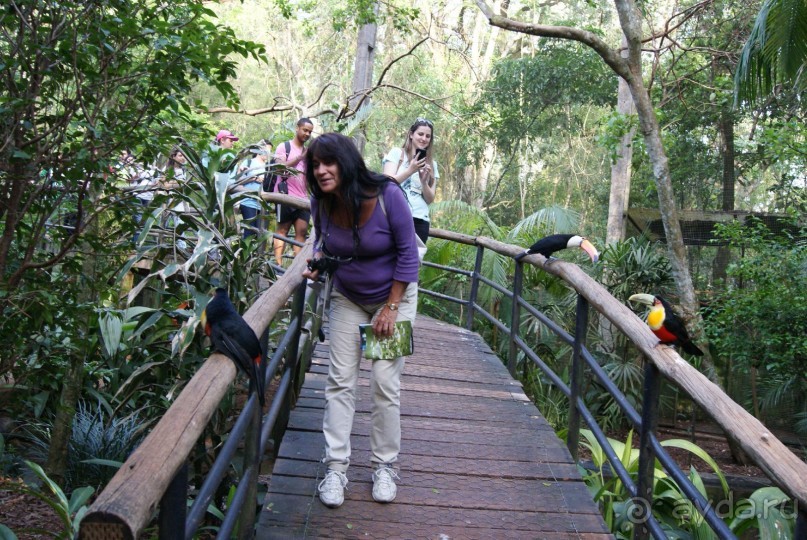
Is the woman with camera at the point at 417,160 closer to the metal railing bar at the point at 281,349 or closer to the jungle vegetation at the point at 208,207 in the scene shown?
the jungle vegetation at the point at 208,207

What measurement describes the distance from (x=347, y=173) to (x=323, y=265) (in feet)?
1.38

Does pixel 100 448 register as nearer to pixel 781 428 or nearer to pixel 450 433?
pixel 450 433

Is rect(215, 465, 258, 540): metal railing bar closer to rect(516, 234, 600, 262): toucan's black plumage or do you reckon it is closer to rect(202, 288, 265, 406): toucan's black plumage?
rect(202, 288, 265, 406): toucan's black plumage

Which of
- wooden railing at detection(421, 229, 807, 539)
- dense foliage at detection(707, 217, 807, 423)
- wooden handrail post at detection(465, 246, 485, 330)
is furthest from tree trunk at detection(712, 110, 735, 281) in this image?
wooden railing at detection(421, 229, 807, 539)

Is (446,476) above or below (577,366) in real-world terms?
below

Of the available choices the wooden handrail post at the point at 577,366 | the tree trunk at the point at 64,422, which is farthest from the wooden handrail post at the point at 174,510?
the tree trunk at the point at 64,422

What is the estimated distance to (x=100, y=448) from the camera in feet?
15.1

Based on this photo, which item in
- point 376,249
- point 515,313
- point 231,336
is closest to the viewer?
point 231,336

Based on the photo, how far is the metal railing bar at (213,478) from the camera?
181 centimetres

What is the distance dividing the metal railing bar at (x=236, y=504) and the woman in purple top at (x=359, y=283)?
0.40 metres

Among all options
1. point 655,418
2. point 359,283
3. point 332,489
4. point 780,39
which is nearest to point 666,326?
point 655,418

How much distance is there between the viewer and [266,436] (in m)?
3.11

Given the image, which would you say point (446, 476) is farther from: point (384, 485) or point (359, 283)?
point (359, 283)

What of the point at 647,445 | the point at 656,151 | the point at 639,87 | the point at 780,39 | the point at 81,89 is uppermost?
the point at 780,39
